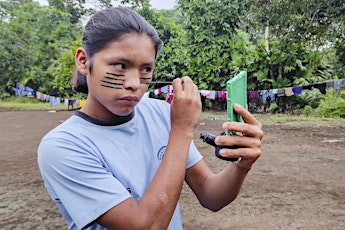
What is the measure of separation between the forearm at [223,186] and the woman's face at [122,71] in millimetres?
389

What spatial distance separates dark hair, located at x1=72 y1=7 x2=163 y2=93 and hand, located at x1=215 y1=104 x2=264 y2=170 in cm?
39

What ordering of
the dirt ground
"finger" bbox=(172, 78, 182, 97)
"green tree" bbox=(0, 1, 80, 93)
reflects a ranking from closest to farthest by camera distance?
"finger" bbox=(172, 78, 182, 97), the dirt ground, "green tree" bbox=(0, 1, 80, 93)

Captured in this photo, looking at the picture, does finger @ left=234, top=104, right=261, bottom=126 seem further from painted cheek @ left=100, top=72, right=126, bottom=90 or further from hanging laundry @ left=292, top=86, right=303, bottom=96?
hanging laundry @ left=292, top=86, right=303, bottom=96

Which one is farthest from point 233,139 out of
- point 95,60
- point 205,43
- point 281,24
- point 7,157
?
point 205,43

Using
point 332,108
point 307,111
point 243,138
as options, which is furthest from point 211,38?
point 243,138

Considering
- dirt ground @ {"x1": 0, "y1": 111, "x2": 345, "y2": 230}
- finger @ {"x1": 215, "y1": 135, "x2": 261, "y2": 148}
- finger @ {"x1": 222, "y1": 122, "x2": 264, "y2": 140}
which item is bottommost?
dirt ground @ {"x1": 0, "y1": 111, "x2": 345, "y2": 230}

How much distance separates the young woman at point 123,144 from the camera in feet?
3.38

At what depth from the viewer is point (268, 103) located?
12.9 metres

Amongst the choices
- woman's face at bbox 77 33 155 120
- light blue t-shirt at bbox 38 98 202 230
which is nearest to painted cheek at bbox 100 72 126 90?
woman's face at bbox 77 33 155 120

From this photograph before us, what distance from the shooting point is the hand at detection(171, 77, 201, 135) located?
110 centimetres

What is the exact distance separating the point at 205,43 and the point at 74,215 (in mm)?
14976

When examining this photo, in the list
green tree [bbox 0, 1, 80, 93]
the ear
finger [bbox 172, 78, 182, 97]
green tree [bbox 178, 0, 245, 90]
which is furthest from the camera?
green tree [bbox 0, 1, 80, 93]

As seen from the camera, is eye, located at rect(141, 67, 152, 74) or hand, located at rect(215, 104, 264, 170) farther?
A: eye, located at rect(141, 67, 152, 74)

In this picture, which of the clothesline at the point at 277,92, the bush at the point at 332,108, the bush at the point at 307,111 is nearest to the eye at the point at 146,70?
the clothesline at the point at 277,92
